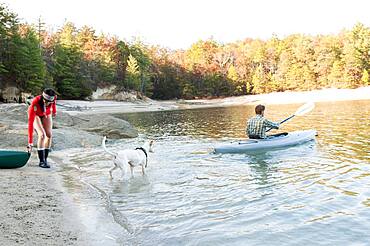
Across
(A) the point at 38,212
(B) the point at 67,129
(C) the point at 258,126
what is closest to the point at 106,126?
(B) the point at 67,129

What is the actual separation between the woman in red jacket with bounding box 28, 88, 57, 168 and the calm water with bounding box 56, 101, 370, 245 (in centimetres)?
80

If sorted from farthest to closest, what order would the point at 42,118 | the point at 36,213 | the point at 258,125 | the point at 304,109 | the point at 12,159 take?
1. the point at 304,109
2. the point at 258,125
3. the point at 42,118
4. the point at 12,159
5. the point at 36,213

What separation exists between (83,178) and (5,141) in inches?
232

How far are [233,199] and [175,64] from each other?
77008mm

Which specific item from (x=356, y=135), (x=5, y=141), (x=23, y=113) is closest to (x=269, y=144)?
(x=356, y=135)

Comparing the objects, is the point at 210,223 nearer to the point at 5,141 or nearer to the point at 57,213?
the point at 57,213

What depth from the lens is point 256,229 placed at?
5.25 metres

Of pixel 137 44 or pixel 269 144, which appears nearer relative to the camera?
pixel 269 144

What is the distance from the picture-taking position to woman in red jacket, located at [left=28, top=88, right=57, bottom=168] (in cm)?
871

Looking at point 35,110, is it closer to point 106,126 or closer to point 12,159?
point 12,159

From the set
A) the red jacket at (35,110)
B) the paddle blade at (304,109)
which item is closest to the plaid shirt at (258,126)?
the paddle blade at (304,109)

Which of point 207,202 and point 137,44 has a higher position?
point 137,44

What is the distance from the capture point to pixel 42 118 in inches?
356

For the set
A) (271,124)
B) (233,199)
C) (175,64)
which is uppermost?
(175,64)
